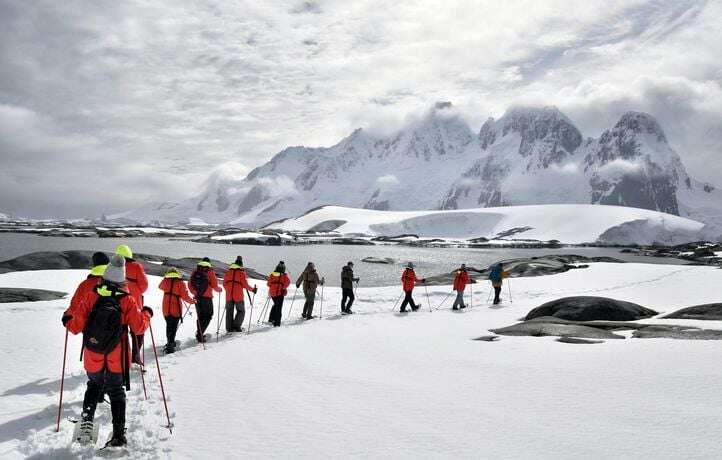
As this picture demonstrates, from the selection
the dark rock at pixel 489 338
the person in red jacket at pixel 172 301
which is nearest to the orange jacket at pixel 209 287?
the person in red jacket at pixel 172 301

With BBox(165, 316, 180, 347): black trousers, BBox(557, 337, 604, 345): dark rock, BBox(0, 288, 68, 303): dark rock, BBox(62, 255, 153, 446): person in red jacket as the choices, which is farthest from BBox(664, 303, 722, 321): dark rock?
BBox(0, 288, 68, 303): dark rock

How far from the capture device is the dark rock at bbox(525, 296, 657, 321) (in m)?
15.9

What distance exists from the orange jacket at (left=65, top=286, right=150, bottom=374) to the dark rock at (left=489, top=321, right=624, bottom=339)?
32.2ft

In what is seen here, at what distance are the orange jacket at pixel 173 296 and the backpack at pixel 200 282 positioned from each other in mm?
841

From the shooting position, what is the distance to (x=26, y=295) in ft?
59.8

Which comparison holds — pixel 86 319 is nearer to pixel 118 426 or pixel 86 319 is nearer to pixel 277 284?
pixel 118 426

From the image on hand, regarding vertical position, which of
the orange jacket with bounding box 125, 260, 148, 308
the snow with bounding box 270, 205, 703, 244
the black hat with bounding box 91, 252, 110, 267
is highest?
the snow with bounding box 270, 205, 703, 244

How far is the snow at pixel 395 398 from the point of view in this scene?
578 cm

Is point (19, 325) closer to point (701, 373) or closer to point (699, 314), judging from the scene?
point (701, 373)

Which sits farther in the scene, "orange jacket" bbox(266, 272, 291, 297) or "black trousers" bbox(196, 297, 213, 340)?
"orange jacket" bbox(266, 272, 291, 297)

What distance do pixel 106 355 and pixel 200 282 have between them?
768 centimetres

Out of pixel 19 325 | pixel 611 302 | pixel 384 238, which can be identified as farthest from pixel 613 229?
pixel 19 325

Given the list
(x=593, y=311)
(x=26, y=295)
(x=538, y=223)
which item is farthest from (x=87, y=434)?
(x=538, y=223)

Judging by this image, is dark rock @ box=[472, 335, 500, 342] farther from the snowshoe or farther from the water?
the water
